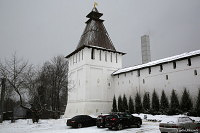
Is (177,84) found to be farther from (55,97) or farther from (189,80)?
(55,97)

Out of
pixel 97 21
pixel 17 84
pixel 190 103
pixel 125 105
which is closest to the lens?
pixel 190 103

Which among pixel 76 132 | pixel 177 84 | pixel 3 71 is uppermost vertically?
pixel 3 71

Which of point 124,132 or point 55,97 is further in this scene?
point 55,97

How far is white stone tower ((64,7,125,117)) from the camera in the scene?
30.4 m

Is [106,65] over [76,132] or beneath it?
over

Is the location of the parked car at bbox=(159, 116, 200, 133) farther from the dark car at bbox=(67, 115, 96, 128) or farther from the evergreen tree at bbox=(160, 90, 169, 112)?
the evergreen tree at bbox=(160, 90, 169, 112)

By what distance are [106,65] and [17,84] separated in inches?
621

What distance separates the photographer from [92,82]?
31.1 m

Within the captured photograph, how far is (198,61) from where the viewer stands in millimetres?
20594

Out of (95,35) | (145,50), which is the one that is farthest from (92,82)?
(145,50)

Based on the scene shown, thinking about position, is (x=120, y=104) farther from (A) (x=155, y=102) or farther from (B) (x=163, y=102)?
(B) (x=163, y=102)

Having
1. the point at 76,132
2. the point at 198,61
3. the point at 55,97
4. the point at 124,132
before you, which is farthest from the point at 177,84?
the point at 55,97

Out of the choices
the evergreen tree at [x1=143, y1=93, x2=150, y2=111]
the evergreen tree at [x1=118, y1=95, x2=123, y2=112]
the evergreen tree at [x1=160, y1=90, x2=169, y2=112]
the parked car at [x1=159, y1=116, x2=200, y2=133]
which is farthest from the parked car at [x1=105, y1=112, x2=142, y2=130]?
the evergreen tree at [x1=118, y1=95, x2=123, y2=112]

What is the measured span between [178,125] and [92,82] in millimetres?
21637
